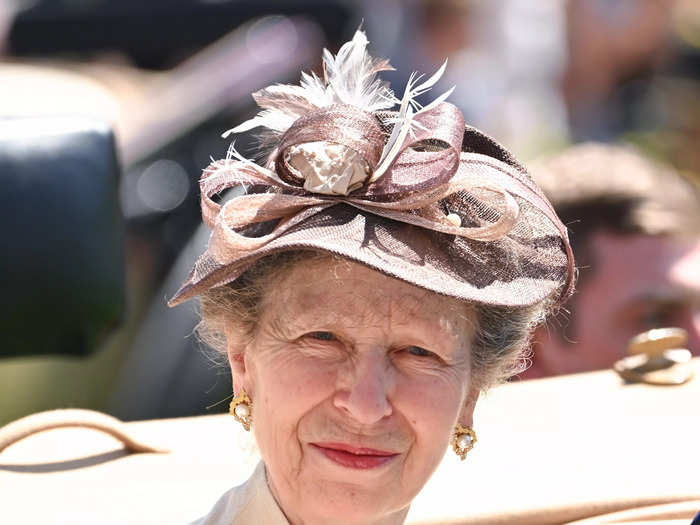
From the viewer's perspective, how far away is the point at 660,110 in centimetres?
534

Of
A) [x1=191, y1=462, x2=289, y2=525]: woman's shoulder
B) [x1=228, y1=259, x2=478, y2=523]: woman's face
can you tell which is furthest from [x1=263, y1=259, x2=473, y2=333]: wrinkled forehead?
[x1=191, y1=462, x2=289, y2=525]: woman's shoulder

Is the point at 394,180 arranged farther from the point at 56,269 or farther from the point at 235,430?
the point at 56,269

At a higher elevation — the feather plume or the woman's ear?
the feather plume

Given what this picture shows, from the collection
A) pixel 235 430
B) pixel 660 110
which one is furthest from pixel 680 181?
pixel 235 430

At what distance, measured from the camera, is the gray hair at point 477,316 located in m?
1.77

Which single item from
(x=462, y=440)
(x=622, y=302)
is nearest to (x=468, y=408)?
(x=462, y=440)

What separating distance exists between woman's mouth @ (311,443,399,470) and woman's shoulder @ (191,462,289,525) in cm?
16

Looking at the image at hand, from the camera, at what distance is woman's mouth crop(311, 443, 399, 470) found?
67.4 inches

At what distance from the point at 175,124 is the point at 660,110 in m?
2.12

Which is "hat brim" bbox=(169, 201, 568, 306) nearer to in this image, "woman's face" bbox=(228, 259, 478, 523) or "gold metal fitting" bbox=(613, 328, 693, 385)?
"woman's face" bbox=(228, 259, 478, 523)

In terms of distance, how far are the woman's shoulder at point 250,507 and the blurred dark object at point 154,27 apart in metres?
4.04

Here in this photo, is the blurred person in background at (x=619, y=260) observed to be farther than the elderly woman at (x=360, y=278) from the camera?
Yes

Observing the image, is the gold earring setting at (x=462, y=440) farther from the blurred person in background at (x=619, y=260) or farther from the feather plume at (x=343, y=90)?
the blurred person in background at (x=619, y=260)

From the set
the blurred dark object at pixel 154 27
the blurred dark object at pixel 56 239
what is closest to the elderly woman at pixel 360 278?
the blurred dark object at pixel 56 239
